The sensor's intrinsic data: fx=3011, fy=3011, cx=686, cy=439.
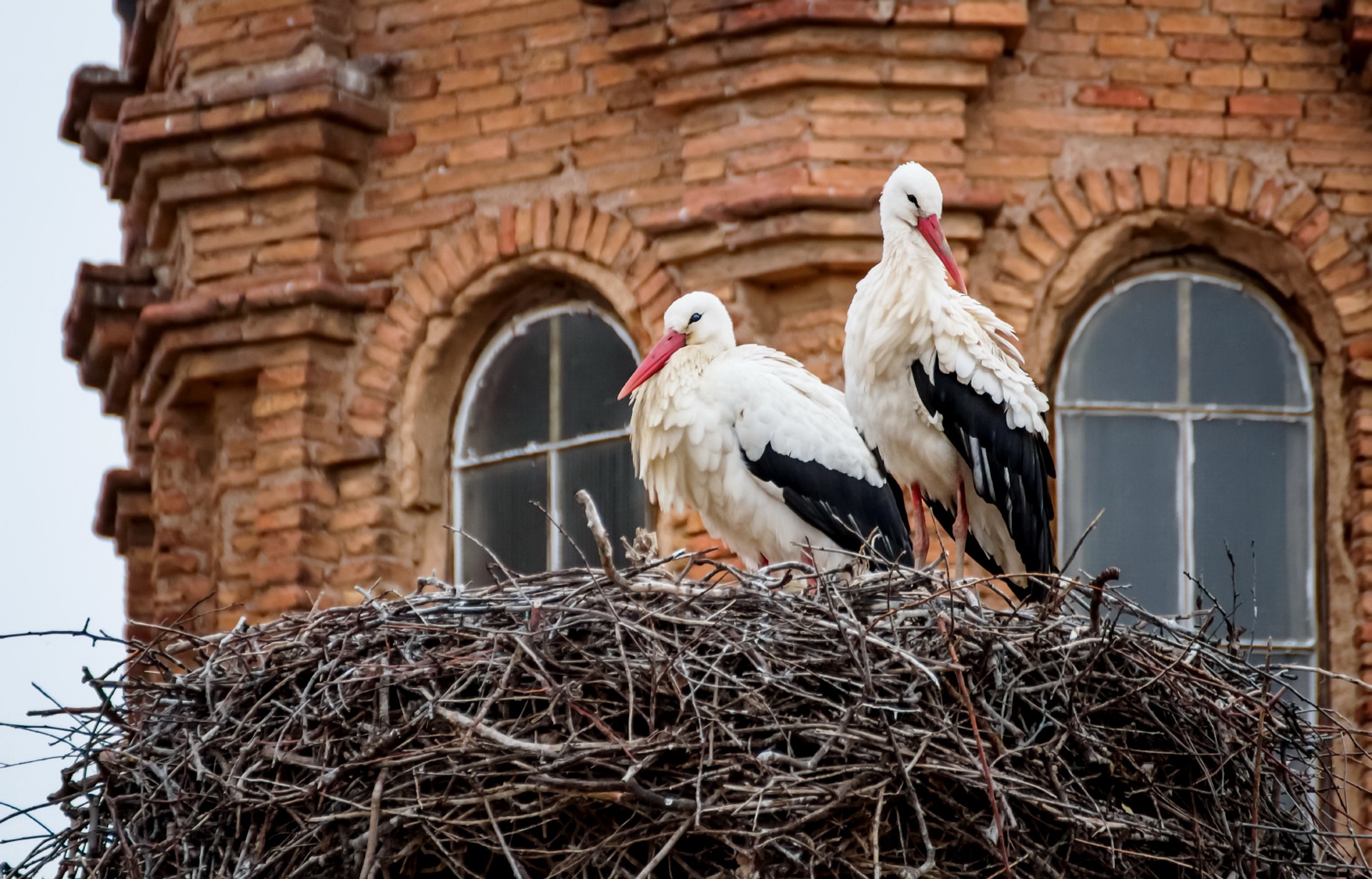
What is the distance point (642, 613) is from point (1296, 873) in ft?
6.76

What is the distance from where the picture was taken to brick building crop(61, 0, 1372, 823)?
1078 cm

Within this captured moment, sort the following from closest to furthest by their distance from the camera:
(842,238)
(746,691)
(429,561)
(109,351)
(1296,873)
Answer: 1. (746,691)
2. (1296,873)
3. (842,238)
4. (429,561)
5. (109,351)

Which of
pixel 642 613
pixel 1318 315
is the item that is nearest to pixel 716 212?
pixel 1318 315

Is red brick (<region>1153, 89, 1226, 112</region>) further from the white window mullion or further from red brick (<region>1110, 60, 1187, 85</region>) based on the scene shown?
the white window mullion

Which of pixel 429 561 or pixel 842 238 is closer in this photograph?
pixel 842 238

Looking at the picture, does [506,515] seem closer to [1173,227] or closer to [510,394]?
[510,394]

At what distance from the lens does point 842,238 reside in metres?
10.6

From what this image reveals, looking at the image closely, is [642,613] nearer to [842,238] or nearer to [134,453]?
[842,238]

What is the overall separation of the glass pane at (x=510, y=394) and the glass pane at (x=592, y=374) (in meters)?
0.11

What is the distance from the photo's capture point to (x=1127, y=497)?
11.0 meters

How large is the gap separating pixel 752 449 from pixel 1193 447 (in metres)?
2.29

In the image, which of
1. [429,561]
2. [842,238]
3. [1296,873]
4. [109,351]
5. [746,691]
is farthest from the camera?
[109,351]

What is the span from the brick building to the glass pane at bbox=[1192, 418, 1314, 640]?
0.04 ft

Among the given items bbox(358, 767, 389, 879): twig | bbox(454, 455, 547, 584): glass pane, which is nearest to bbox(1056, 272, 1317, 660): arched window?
bbox(454, 455, 547, 584): glass pane
